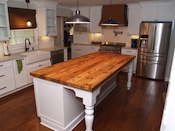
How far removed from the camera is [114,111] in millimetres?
2855

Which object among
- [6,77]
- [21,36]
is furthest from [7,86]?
[21,36]

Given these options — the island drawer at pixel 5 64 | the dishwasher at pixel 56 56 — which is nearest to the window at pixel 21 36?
the dishwasher at pixel 56 56

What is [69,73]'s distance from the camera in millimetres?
2236

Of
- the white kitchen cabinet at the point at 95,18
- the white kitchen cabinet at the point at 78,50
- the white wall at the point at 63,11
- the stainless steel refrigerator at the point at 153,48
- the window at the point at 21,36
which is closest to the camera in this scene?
the window at the point at 21,36

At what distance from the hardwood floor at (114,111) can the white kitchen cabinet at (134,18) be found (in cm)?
226

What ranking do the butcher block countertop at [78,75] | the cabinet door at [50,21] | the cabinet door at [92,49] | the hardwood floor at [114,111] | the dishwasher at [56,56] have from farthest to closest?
the cabinet door at [92,49], the cabinet door at [50,21], the dishwasher at [56,56], the hardwood floor at [114,111], the butcher block countertop at [78,75]

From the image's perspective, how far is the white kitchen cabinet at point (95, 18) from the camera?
5617mm

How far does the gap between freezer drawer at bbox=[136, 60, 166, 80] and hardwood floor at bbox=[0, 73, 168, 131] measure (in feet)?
2.27

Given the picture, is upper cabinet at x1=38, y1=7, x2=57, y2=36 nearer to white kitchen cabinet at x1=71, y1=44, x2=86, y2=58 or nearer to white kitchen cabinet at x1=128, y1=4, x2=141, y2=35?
white kitchen cabinet at x1=71, y1=44, x2=86, y2=58

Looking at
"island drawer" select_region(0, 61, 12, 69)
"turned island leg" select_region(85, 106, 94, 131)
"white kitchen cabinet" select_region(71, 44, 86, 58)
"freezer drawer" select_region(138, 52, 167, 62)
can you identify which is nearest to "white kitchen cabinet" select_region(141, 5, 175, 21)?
"freezer drawer" select_region(138, 52, 167, 62)

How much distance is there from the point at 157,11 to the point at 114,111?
3.52 meters

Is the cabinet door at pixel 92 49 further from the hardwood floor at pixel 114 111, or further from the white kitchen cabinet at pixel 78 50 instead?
the hardwood floor at pixel 114 111

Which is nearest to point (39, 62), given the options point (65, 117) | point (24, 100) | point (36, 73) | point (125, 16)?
point (24, 100)

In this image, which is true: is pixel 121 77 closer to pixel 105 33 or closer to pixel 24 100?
pixel 105 33
